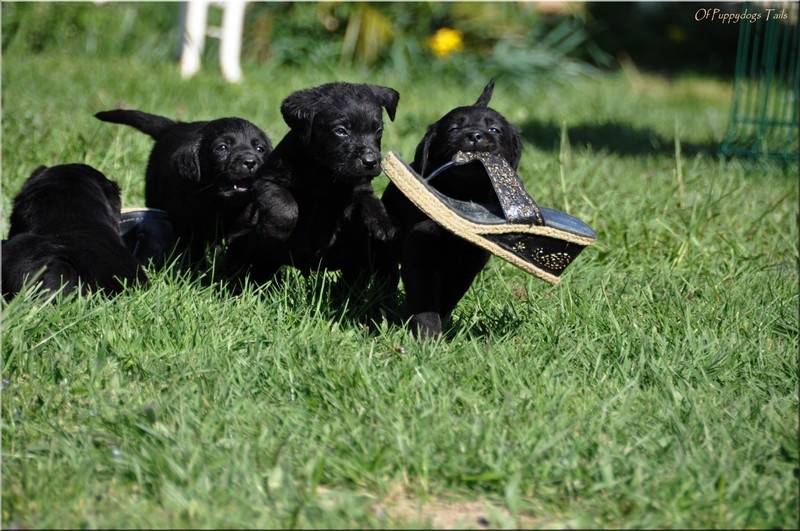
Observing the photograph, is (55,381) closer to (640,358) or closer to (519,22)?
(640,358)

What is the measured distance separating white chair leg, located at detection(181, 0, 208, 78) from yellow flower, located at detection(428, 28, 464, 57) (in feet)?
8.26

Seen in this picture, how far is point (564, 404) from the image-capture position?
9.68ft

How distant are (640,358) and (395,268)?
1.14 meters

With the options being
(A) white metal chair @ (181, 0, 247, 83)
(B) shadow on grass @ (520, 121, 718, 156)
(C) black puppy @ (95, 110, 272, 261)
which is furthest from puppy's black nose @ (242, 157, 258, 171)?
(A) white metal chair @ (181, 0, 247, 83)

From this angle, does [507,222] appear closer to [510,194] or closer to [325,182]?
[510,194]

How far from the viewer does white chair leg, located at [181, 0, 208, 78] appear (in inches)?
336

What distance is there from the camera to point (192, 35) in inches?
337

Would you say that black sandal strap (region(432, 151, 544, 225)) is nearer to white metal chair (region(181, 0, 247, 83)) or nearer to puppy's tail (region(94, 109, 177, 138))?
puppy's tail (region(94, 109, 177, 138))

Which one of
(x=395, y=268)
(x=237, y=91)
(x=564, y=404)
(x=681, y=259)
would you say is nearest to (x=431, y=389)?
(x=564, y=404)

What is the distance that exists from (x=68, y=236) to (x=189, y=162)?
0.63 meters

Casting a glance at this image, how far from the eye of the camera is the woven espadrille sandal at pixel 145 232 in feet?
14.7

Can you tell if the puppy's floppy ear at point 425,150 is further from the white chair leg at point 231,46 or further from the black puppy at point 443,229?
the white chair leg at point 231,46

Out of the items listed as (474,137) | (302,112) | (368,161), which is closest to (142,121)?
(302,112)

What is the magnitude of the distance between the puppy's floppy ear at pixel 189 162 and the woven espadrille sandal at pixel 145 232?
0.29 m
